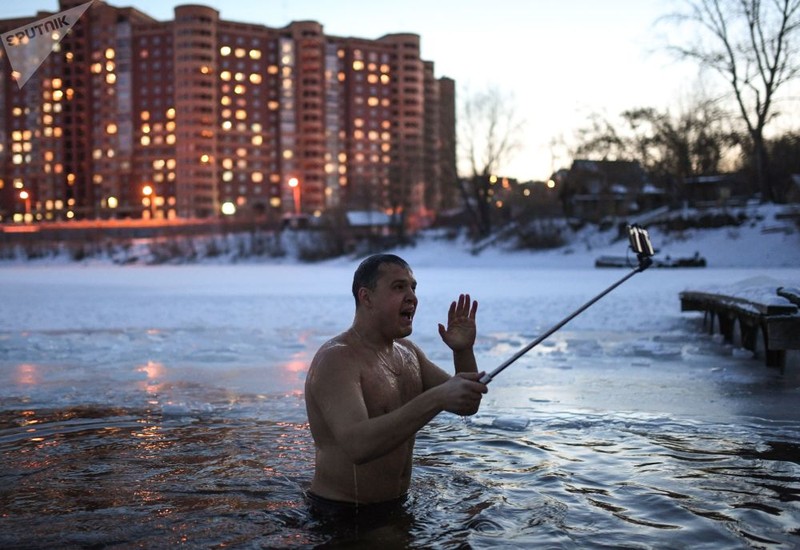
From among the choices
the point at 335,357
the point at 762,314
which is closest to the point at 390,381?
the point at 335,357

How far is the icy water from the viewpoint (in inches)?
155

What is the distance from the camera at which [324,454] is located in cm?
406

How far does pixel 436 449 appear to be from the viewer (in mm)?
5695

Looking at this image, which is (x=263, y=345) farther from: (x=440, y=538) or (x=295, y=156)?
(x=295, y=156)

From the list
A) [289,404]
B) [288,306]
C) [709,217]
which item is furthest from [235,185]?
[289,404]

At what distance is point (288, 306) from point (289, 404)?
33.8ft

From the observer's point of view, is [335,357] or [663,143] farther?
[663,143]

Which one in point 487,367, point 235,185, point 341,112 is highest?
point 341,112

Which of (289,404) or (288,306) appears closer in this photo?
(289,404)

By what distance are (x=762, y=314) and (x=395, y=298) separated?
584 cm

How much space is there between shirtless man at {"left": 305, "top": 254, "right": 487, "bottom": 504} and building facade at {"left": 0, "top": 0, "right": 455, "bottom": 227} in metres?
130

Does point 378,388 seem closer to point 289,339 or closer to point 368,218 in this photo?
point 289,339

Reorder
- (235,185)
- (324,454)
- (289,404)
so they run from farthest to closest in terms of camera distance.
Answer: (235,185)
(289,404)
(324,454)

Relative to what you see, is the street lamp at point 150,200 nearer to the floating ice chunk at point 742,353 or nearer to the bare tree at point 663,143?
the bare tree at point 663,143
